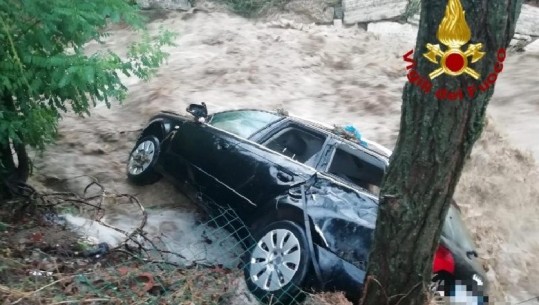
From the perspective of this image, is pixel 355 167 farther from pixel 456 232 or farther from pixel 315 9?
pixel 315 9

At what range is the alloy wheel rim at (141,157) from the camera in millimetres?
6391

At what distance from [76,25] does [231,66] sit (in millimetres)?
6415

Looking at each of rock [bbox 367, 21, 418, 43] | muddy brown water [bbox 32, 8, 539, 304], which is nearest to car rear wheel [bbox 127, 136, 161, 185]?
muddy brown water [bbox 32, 8, 539, 304]

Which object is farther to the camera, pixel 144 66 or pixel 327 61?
pixel 327 61

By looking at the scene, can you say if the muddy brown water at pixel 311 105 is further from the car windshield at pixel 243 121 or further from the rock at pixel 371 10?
the car windshield at pixel 243 121

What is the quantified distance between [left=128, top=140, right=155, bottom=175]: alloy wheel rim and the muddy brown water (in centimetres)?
20

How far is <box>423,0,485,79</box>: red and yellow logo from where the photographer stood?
2.55 meters

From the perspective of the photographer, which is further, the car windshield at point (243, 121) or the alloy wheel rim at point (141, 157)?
the alloy wheel rim at point (141, 157)

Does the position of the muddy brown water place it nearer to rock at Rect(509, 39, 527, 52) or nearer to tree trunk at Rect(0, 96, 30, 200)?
rock at Rect(509, 39, 527, 52)

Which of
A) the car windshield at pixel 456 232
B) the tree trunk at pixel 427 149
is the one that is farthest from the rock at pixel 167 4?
the tree trunk at pixel 427 149

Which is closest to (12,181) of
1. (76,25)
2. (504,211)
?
(76,25)

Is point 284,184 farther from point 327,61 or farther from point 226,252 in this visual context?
point 327,61

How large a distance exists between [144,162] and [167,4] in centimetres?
849

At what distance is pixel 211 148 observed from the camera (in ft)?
18.7
